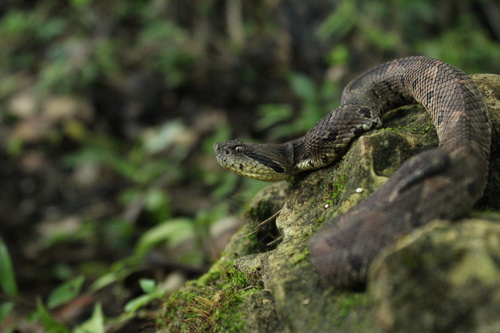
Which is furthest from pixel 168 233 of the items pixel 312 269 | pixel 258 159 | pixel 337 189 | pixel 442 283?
pixel 442 283

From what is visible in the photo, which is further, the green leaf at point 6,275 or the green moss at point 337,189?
the green leaf at point 6,275

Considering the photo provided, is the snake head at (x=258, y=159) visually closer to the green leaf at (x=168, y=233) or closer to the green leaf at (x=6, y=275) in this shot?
the green leaf at (x=168, y=233)

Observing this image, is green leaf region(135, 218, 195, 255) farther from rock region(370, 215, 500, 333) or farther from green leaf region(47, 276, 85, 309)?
rock region(370, 215, 500, 333)

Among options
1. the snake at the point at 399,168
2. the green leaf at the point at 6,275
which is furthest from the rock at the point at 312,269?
the green leaf at the point at 6,275

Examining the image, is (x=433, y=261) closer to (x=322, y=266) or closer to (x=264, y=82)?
(x=322, y=266)

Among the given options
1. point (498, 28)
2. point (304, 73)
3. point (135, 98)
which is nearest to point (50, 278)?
point (135, 98)

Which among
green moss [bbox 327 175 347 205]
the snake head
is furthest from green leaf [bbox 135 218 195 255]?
green moss [bbox 327 175 347 205]
